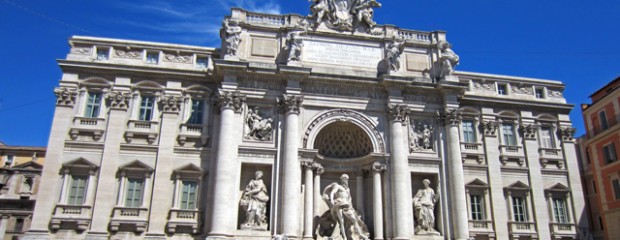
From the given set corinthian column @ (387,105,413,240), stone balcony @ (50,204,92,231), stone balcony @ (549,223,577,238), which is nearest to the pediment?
corinthian column @ (387,105,413,240)

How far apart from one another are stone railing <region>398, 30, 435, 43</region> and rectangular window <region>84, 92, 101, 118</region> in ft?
55.8

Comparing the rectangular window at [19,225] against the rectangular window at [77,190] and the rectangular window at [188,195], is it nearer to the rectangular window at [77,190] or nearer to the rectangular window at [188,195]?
the rectangular window at [77,190]

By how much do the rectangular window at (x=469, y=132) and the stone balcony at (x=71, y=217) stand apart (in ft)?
66.3

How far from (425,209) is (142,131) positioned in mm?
14920

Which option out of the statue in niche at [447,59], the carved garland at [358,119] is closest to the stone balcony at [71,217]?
the carved garland at [358,119]

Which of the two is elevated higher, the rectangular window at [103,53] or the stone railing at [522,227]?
the rectangular window at [103,53]

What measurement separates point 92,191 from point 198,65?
8.39 metres

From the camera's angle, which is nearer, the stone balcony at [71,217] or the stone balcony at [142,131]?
the stone balcony at [71,217]

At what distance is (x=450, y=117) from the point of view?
27.3 m

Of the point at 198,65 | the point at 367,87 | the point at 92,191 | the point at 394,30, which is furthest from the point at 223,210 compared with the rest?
the point at 394,30

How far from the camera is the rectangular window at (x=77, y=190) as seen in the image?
77.7 feet

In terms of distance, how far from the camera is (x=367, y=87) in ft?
89.3

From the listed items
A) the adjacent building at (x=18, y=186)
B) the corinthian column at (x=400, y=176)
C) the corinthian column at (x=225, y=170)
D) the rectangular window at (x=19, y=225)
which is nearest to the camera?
the corinthian column at (x=225, y=170)

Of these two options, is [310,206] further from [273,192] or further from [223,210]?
[223,210]
